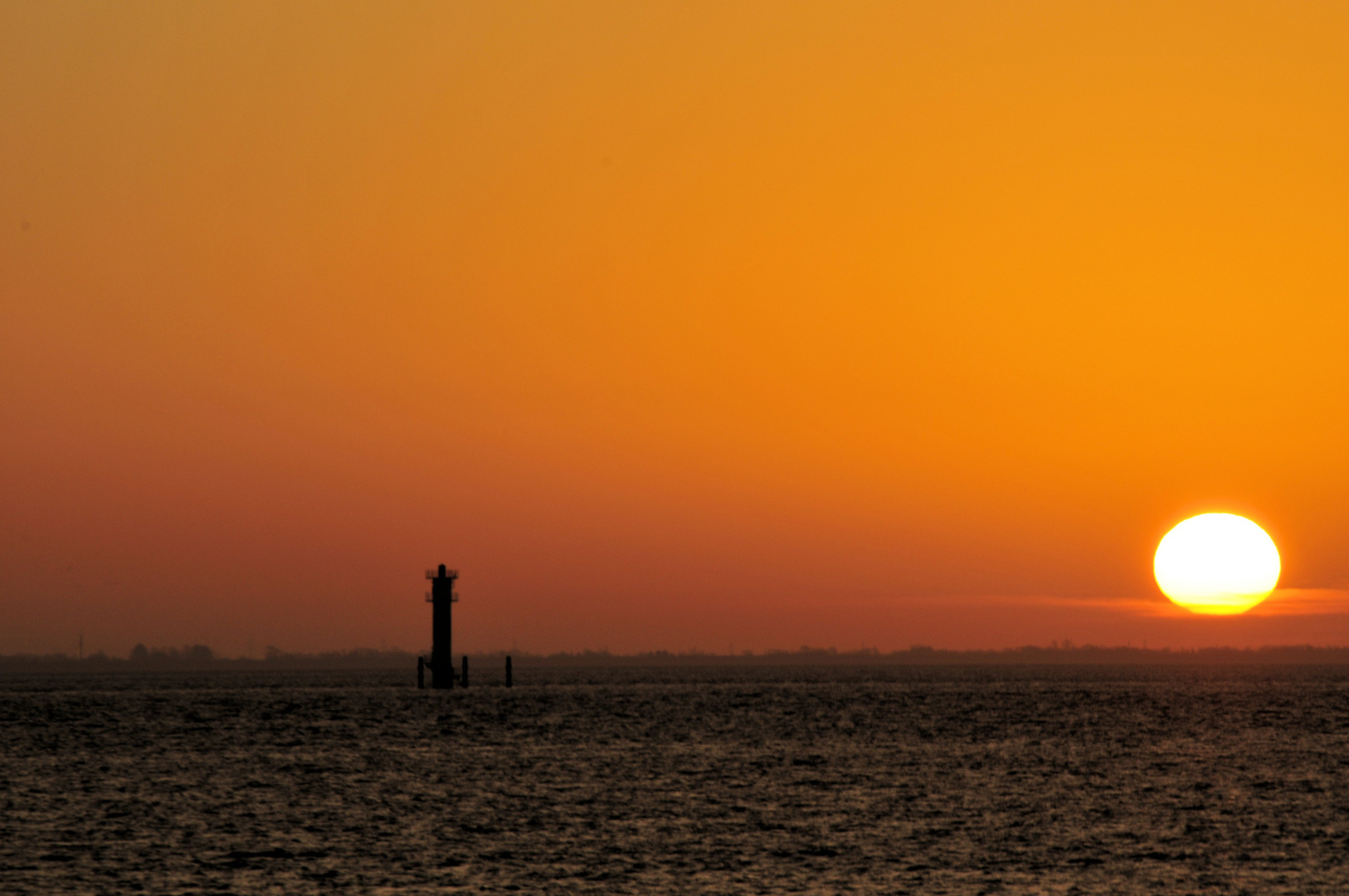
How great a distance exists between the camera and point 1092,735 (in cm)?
7625

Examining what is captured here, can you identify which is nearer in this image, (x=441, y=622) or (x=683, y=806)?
(x=683, y=806)

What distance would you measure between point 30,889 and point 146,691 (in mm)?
167669

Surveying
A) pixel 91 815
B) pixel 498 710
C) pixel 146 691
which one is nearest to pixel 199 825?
pixel 91 815

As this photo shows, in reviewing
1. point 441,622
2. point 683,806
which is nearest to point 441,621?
point 441,622

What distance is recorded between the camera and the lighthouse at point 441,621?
3935 inches

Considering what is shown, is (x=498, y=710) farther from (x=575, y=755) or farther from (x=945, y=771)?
(x=945, y=771)

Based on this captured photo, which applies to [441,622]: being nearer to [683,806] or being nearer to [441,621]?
[441,621]

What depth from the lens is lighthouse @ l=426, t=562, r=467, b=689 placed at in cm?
9994

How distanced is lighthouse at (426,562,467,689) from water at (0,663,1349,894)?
10.6 meters

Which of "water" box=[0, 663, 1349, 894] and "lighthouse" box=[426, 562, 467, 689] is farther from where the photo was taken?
"lighthouse" box=[426, 562, 467, 689]

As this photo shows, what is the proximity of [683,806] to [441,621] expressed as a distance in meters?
60.5

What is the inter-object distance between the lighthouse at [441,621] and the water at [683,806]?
34.8ft

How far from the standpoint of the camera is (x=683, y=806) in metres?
44.9

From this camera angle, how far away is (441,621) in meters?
103
